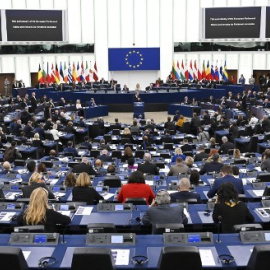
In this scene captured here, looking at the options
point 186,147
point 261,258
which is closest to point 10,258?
point 261,258

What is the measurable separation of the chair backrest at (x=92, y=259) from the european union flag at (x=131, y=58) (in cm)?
3321

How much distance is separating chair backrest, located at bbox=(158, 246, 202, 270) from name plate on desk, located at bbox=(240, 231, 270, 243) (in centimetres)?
143

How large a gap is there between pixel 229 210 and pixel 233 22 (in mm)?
31005

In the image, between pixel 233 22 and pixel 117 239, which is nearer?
pixel 117 239

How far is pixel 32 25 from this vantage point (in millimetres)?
35125

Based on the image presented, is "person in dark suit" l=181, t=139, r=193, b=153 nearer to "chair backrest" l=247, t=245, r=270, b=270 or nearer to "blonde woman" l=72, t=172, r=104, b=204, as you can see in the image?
"blonde woman" l=72, t=172, r=104, b=204

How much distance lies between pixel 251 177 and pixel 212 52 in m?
29.1

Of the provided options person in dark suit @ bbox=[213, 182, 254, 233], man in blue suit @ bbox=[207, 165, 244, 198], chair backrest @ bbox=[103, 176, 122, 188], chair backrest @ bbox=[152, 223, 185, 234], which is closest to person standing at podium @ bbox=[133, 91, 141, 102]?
chair backrest @ bbox=[103, 176, 122, 188]

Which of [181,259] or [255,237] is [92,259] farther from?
[255,237]

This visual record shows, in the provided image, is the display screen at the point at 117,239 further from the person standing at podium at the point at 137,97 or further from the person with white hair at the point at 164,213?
the person standing at podium at the point at 137,97

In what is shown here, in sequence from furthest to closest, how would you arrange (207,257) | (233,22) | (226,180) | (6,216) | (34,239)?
1. (233,22)
2. (226,180)
3. (6,216)
4. (34,239)
5. (207,257)

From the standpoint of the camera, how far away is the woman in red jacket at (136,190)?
8.42 metres

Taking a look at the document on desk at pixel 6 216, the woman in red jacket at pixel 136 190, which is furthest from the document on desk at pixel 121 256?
the woman in red jacket at pixel 136 190

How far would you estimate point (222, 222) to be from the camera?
6789 millimetres
